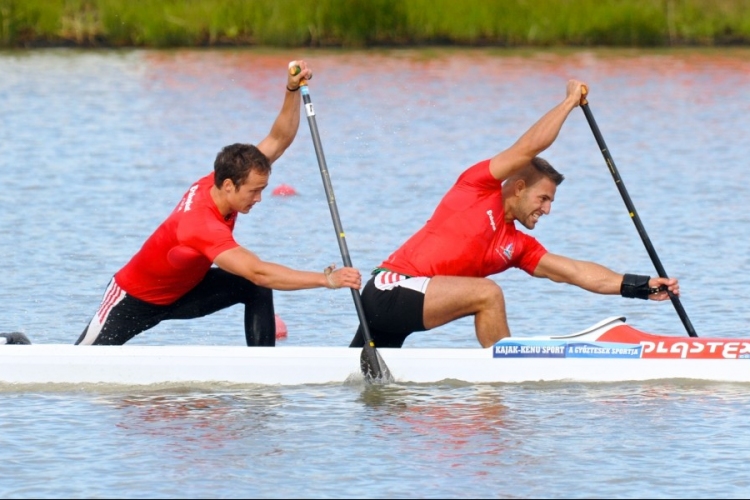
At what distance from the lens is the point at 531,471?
23.8 ft

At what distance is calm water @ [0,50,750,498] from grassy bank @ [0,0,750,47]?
0.43 metres

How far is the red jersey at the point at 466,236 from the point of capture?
8.46 m

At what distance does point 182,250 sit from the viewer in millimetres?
8398

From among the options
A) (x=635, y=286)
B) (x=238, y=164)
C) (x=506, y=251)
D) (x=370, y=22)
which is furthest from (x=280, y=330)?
(x=370, y=22)

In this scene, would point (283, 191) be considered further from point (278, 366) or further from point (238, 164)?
point (238, 164)

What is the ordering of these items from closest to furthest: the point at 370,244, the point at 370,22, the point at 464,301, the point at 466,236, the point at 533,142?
the point at 533,142, the point at 464,301, the point at 466,236, the point at 370,244, the point at 370,22

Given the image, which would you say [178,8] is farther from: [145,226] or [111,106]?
[145,226]

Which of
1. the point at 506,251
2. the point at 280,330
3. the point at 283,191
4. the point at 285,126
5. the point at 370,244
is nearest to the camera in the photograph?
the point at 506,251

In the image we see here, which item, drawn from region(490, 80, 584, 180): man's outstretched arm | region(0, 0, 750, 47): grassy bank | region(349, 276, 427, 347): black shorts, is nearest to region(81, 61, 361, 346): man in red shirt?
region(349, 276, 427, 347): black shorts

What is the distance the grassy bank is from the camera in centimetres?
2817

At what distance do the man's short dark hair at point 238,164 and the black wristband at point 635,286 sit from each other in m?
2.08

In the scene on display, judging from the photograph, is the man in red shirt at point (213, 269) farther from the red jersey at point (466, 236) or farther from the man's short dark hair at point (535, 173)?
the man's short dark hair at point (535, 173)

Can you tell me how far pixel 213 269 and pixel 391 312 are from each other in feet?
3.43

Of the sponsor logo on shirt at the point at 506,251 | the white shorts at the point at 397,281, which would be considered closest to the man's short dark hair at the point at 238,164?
the white shorts at the point at 397,281
